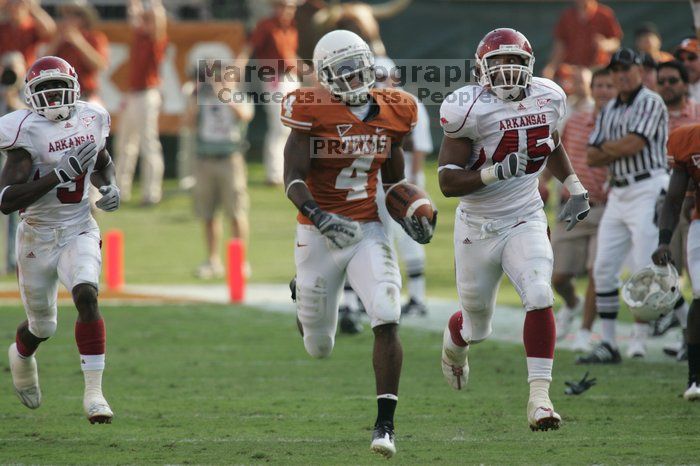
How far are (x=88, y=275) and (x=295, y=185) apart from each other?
1113 millimetres

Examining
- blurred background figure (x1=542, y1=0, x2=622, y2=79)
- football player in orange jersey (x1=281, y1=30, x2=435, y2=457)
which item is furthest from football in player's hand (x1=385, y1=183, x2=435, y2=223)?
blurred background figure (x1=542, y1=0, x2=622, y2=79)

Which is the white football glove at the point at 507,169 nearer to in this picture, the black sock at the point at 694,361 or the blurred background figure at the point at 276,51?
the black sock at the point at 694,361

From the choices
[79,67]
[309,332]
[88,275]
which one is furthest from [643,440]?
[79,67]

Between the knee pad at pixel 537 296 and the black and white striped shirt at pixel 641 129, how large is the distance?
2.40 meters

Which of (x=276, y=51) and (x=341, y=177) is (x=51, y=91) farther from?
(x=276, y=51)

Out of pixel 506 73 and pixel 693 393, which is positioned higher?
pixel 506 73

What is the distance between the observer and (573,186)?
6.01 m

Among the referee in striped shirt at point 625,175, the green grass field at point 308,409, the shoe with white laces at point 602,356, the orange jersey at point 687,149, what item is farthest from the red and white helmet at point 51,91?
the shoe with white laces at point 602,356

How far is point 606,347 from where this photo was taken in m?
7.91

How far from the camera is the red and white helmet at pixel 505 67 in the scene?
5.75 metres

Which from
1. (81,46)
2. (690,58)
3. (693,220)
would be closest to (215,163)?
(81,46)

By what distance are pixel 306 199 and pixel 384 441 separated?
1.17m

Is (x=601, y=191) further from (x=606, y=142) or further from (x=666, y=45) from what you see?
(x=666, y=45)

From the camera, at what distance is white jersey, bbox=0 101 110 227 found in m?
6.12
